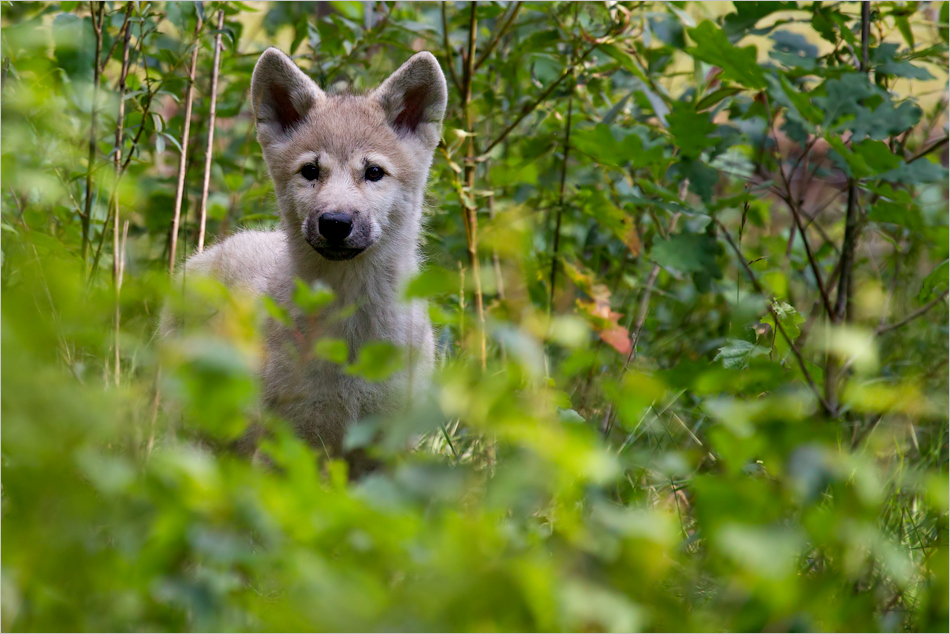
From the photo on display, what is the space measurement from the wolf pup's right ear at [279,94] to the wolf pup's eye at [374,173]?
1.62 ft

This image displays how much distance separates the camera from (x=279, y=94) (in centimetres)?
380

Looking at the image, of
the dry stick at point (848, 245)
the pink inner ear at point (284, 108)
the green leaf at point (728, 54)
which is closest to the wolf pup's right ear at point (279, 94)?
the pink inner ear at point (284, 108)

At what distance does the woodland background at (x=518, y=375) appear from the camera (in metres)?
1.21

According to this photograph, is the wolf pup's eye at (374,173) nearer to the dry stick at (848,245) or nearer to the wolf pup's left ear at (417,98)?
the wolf pup's left ear at (417,98)

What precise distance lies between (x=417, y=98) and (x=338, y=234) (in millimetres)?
954

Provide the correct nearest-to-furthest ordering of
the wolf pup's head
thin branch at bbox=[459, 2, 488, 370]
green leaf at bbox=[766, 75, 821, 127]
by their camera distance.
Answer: green leaf at bbox=[766, 75, 821, 127] → the wolf pup's head → thin branch at bbox=[459, 2, 488, 370]

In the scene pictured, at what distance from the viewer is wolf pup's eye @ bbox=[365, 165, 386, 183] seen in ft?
11.7

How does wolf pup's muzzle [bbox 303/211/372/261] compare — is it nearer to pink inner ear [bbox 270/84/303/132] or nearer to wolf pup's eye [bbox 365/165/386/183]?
wolf pup's eye [bbox 365/165/386/183]

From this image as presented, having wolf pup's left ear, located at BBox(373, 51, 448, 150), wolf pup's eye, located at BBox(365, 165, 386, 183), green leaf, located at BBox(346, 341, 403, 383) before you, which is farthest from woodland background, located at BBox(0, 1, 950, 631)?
wolf pup's eye, located at BBox(365, 165, 386, 183)

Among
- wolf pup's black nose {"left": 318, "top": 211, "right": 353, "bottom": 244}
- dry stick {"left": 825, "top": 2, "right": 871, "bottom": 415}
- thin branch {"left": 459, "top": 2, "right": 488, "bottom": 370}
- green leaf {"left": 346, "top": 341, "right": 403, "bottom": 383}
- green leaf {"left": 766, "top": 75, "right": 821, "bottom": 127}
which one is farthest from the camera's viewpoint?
thin branch {"left": 459, "top": 2, "right": 488, "bottom": 370}

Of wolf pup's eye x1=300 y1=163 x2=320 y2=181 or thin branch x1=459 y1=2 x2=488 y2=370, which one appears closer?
wolf pup's eye x1=300 y1=163 x2=320 y2=181

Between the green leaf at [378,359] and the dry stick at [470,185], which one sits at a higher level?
the green leaf at [378,359]

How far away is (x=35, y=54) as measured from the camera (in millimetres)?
3371

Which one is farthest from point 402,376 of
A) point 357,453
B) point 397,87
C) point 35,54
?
point 35,54
